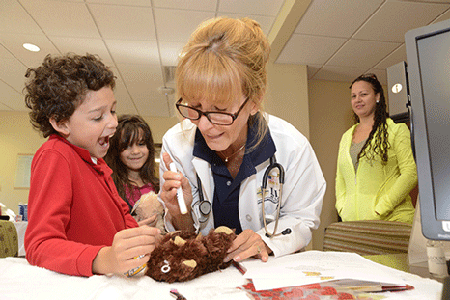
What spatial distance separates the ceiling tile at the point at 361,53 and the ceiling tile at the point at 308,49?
113 millimetres

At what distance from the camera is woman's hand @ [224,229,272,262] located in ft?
2.56

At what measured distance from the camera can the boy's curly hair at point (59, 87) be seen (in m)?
0.90

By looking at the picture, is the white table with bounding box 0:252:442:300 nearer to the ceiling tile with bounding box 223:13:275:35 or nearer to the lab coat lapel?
the lab coat lapel

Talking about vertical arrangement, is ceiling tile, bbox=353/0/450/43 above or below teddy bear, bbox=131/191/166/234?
above

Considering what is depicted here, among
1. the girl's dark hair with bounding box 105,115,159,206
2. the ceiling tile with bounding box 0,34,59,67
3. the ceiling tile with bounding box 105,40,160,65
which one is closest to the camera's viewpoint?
the girl's dark hair with bounding box 105,115,159,206

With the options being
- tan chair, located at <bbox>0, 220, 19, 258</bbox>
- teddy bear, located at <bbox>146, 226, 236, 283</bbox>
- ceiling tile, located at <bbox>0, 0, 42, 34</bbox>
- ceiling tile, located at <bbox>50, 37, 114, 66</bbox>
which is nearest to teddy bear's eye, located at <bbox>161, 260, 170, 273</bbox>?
teddy bear, located at <bbox>146, 226, 236, 283</bbox>

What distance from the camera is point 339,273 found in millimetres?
646

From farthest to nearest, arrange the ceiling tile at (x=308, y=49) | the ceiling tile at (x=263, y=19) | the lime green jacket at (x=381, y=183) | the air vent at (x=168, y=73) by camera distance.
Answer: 1. the air vent at (x=168, y=73)
2. the ceiling tile at (x=308, y=49)
3. the ceiling tile at (x=263, y=19)
4. the lime green jacket at (x=381, y=183)

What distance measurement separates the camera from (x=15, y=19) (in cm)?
341

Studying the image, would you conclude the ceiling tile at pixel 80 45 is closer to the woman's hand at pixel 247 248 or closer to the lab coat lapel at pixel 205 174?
the lab coat lapel at pixel 205 174

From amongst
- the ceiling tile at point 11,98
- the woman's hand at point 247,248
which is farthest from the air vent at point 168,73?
the woman's hand at point 247,248

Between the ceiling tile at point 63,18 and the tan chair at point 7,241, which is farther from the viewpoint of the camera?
the ceiling tile at point 63,18

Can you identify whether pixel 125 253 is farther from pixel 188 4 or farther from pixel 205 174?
pixel 188 4

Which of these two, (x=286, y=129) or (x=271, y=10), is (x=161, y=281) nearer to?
(x=286, y=129)
